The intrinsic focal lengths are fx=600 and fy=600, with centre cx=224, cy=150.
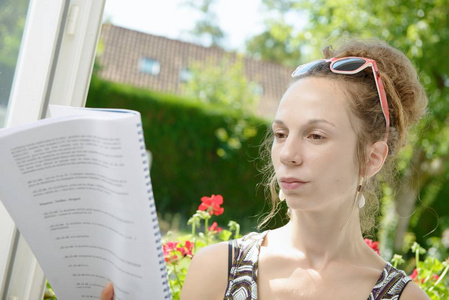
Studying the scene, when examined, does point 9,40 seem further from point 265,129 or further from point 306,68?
point 265,129

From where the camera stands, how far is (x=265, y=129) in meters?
12.1

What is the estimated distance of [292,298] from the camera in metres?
1.59

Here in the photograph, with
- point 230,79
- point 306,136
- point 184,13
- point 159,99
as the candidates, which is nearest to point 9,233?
point 306,136

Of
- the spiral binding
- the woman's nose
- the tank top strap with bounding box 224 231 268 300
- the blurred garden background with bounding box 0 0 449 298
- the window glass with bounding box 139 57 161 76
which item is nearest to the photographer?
the spiral binding

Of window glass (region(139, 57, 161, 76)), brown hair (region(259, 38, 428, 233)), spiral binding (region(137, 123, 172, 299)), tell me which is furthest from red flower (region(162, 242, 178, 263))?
window glass (region(139, 57, 161, 76))

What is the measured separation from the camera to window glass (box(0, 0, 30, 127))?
1550 mm

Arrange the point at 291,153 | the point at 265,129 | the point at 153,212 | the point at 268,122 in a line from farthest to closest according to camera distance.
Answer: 1. the point at 265,129
2. the point at 268,122
3. the point at 291,153
4. the point at 153,212

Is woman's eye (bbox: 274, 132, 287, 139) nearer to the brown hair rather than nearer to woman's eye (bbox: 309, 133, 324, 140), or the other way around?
woman's eye (bbox: 309, 133, 324, 140)

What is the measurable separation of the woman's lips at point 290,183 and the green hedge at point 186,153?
32.4 ft

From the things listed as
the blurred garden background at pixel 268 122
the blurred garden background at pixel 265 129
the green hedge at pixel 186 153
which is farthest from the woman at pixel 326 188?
the green hedge at pixel 186 153

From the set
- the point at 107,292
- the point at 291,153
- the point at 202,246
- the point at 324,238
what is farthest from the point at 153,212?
the point at 202,246

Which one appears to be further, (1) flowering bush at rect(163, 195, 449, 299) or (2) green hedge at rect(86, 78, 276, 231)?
(2) green hedge at rect(86, 78, 276, 231)

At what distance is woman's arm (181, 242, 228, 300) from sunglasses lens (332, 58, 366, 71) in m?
0.60

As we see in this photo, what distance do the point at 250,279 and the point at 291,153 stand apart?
377 mm
